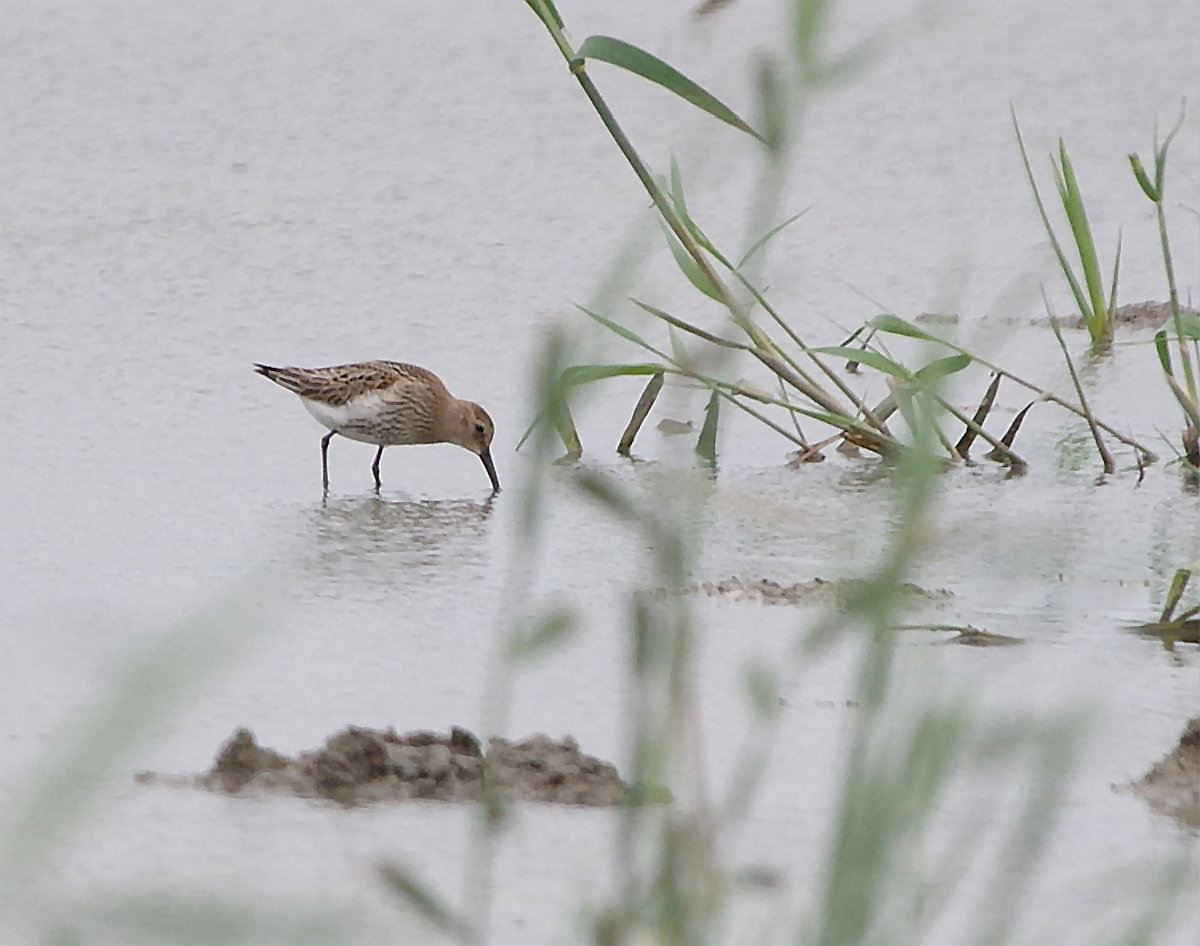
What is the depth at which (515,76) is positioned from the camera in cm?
805

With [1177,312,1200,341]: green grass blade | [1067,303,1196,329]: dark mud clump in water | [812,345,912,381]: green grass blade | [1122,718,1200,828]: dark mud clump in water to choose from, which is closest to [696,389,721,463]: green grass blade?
[812,345,912,381]: green grass blade

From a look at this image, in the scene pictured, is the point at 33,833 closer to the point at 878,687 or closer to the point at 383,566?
the point at 878,687

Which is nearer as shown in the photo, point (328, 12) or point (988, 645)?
point (988, 645)

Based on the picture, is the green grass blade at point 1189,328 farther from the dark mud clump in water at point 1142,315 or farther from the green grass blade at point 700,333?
the dark mud clump in water at point 1142,315

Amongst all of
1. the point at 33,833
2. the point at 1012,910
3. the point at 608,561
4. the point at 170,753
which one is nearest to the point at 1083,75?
the point at 608,561

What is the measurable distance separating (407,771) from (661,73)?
3.62ft

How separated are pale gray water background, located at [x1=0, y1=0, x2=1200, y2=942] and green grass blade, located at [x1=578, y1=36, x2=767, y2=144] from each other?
76 millimetres

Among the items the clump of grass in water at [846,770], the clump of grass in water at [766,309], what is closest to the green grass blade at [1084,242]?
the clump of grass in water at [766,309]

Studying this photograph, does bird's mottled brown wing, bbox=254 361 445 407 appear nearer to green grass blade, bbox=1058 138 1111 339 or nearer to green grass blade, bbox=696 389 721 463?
green grass blade, bbox=696 389 721 463

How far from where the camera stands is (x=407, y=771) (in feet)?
10.6

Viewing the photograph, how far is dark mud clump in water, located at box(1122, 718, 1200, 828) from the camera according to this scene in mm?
3205

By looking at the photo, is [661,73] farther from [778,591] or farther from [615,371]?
[778,591]

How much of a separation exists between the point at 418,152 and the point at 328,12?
1.32 meters

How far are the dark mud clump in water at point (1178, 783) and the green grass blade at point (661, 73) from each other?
114 centimetres
